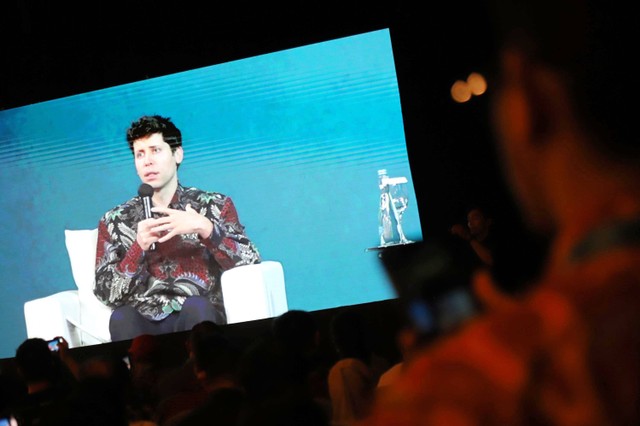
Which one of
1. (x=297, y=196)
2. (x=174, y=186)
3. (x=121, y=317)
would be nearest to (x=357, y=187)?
(x=297, y=196)

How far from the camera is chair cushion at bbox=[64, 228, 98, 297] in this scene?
5320mm

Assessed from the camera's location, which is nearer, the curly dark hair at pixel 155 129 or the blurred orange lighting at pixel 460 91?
the blurred orange lighting at pixel 460 91

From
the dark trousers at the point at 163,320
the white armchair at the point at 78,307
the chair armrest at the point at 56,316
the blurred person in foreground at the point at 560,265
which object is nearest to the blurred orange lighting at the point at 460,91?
the white armchair at the point at 78,307

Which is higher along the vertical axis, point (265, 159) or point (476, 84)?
point (476, 84)

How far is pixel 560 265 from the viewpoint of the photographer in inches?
16.9

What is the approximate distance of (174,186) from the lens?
5.14m

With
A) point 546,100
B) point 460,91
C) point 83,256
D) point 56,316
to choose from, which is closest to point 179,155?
point 83,256

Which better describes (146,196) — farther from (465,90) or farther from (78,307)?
(465,90)

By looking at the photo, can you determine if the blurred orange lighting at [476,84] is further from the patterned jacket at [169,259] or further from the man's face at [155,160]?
the man's face at [155,160]

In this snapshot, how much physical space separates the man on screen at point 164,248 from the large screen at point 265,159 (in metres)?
0.08

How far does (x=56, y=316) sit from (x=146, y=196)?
96 cm

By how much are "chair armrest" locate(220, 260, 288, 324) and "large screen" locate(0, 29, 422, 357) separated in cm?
6

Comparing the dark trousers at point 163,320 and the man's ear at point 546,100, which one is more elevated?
the man's ear at point 546,100

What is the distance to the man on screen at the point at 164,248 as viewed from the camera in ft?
16.5
